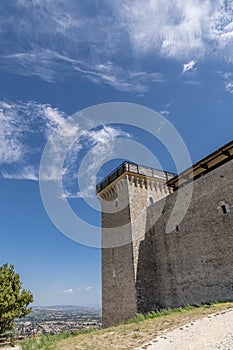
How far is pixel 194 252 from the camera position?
1563 cm

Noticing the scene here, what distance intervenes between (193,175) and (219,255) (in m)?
6.63

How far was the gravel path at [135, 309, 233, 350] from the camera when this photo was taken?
23.7 ft

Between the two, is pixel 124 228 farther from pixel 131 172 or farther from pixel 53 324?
pixel 53 324

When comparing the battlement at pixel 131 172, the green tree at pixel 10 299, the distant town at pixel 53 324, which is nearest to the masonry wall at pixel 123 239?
the battlement at pixel 131 172

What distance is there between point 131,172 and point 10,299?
11.1 meters

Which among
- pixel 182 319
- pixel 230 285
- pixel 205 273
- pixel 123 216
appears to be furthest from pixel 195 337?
pixel 123 216

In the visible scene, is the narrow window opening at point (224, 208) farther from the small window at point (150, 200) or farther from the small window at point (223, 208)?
the small window at point (150, 200)

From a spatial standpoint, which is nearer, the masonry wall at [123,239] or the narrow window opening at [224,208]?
the narrow window opening at [224,208]

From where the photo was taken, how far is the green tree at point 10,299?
15.9 m

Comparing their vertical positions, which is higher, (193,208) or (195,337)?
(193,208)

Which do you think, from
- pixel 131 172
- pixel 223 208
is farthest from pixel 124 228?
pixel 223 208

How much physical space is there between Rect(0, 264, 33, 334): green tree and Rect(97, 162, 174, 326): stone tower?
541cm

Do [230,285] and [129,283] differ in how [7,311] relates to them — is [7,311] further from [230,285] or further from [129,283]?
[230,285]

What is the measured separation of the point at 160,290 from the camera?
17547mm
